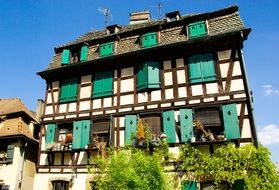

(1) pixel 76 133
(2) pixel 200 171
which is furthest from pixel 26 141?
(2) pixel 200 171

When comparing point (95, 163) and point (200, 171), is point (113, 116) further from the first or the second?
point (200, 171)

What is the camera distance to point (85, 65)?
1669 centimetres

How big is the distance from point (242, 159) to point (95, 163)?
276 inches

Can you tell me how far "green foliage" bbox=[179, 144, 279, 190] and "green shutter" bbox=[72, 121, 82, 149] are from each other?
5.84 metres

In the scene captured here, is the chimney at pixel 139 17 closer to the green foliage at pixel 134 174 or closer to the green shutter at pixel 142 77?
the green shutter at pixel 142 77

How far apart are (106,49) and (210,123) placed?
25.3ft

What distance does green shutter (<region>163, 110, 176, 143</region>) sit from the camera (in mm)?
13309

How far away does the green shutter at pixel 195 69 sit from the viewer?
1395cm

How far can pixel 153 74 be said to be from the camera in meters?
14.8

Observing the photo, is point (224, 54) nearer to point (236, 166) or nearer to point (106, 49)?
point (236, 166)

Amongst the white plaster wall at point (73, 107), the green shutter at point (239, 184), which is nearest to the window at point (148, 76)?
the white plaster wall at point (73, 107)

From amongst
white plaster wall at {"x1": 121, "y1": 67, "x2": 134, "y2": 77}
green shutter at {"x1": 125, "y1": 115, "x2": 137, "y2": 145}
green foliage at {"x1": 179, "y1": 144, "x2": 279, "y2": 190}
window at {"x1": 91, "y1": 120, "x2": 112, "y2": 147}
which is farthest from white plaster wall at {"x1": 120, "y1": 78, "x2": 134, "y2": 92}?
green foliage at {"x1": 179, "y1": 144, "x2": 279, "y2": 190}

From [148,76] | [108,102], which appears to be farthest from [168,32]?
[108,102]

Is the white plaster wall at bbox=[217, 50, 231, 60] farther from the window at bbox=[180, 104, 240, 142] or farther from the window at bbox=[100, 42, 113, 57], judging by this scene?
the window at bbox=[100, 42, 113, 57]
